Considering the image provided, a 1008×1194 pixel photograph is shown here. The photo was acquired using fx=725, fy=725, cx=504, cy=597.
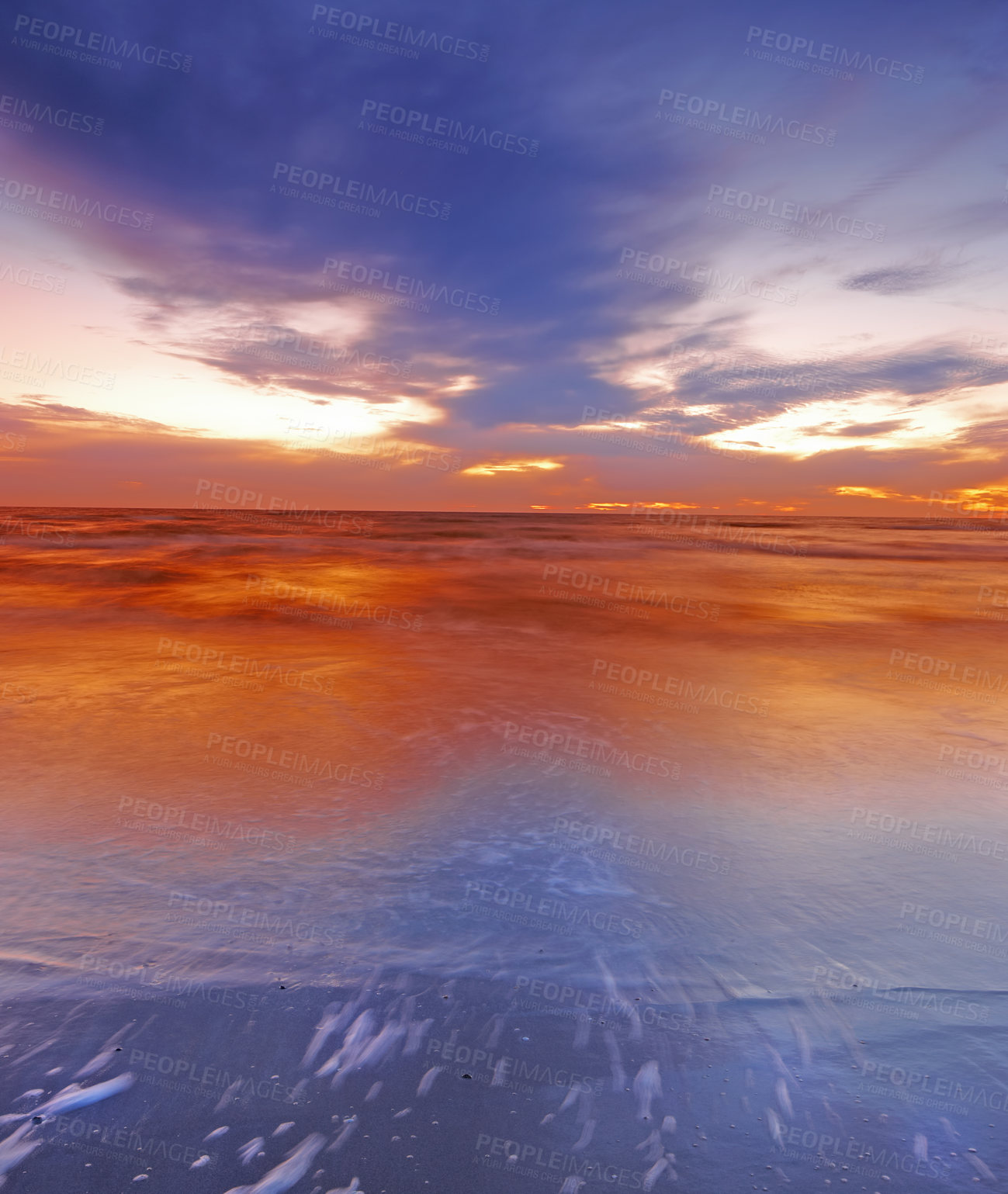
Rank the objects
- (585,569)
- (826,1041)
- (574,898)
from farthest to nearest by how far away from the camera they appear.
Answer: (585,569)
(574,898)
(826,1041)

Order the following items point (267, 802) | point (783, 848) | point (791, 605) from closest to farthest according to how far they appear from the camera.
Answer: point (783, 848)
point (267, 802)
point (791, 605)

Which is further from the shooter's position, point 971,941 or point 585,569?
point 585,569

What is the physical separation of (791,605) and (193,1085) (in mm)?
15368

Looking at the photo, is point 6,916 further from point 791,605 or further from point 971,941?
point 791,605

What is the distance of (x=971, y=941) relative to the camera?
357cm

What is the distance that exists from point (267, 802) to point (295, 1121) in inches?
109

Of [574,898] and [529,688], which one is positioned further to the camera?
[529,688]

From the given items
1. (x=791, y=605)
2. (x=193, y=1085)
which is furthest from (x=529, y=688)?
(x=791, y=605)

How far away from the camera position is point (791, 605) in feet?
52.4

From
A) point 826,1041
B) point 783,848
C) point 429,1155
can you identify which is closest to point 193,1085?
point 429,1155

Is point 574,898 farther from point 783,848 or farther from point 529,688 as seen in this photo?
point 529,688

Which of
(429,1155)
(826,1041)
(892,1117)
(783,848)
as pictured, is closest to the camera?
(429,1155)

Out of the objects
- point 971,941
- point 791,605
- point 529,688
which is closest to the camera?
point 971,941

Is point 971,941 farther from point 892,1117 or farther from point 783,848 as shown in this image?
point 892,1117
